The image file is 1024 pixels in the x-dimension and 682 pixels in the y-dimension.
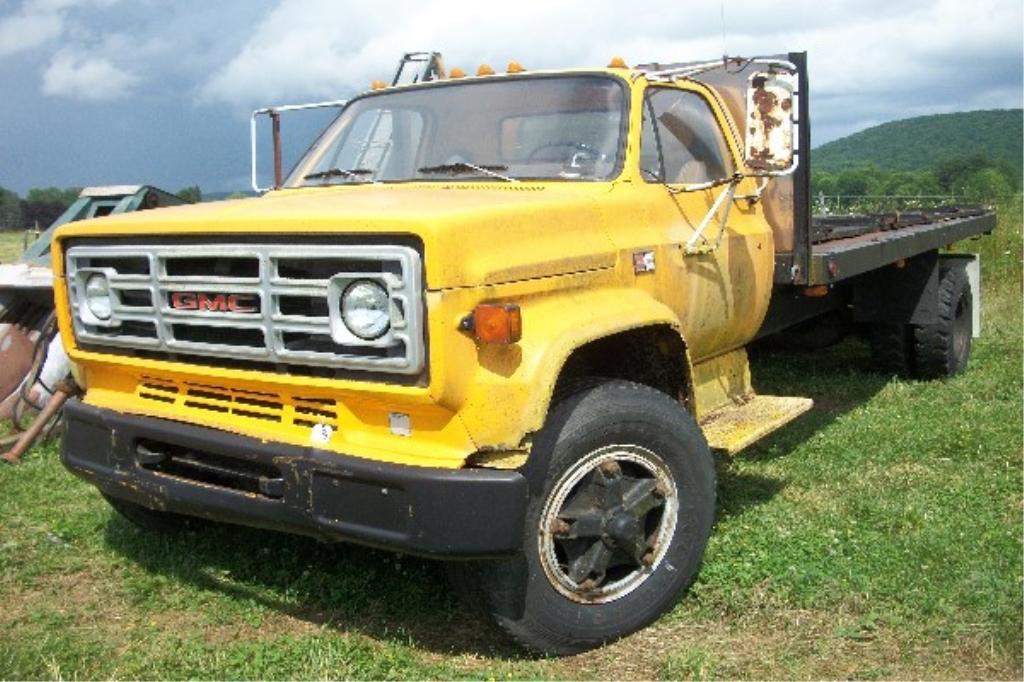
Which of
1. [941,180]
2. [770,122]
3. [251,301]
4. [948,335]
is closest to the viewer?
[251,301]

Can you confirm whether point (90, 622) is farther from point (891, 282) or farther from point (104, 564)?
point (891, 282)

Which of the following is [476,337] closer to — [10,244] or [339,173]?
[339,173]

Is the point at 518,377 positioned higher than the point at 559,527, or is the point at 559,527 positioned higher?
the point at 518,377

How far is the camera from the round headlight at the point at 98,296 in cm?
400

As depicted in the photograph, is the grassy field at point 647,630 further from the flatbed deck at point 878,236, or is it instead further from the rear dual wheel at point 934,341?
the rear dual wheel at point 934,341

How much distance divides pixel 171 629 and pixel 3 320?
151 inches

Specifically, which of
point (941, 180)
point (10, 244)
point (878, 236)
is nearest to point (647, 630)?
point (878, 236)

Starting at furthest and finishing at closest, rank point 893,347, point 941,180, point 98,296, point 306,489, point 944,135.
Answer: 1. point 944,135
2. point 941,180
3. point 893,347
4. point 98,296
5. point 306,489

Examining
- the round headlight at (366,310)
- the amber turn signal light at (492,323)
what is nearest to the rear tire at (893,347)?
the amber turn signal light at (492,323)

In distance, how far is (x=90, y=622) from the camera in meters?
4.07

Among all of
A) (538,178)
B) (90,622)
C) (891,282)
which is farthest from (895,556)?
(891,282)

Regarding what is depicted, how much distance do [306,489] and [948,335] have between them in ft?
18.9

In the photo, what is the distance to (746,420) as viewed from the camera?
15.7 feet

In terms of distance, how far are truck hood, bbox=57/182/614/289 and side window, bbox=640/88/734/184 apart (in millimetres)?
510
